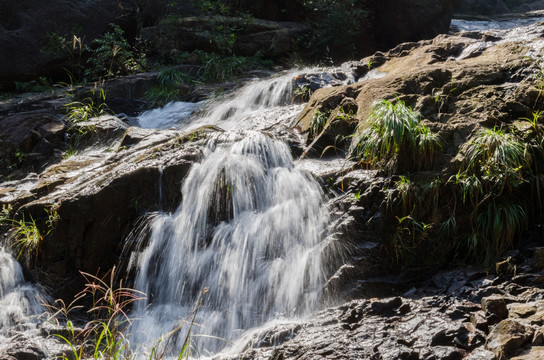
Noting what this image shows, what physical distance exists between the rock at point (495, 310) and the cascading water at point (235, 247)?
5.38ft

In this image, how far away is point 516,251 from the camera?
16.2 ft

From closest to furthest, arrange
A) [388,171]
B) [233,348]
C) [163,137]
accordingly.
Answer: [233,348]
[388,171]
[163,137]

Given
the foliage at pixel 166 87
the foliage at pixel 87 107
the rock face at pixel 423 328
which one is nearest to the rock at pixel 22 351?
the rock face at pixel 423 328

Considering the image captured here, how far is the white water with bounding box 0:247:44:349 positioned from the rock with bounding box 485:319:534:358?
4351 millimetres

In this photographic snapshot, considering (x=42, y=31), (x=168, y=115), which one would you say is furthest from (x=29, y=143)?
(x=42, y=31)

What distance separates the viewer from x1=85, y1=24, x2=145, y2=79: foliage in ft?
42.5

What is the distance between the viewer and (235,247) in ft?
18.9

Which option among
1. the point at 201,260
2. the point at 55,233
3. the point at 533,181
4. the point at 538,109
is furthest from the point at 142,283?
the point at 538,109

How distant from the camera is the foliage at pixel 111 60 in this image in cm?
1295

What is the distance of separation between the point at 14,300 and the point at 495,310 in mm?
5174

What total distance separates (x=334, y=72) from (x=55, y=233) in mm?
5871

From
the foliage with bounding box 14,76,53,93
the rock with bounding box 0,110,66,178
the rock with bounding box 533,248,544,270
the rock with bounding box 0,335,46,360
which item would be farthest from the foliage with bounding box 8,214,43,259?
the foliage with bounding box 14,76,53,93

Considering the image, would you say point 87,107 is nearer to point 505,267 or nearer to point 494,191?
point 494,191

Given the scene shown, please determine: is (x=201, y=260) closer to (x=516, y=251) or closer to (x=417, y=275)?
(x=417, y=275)
